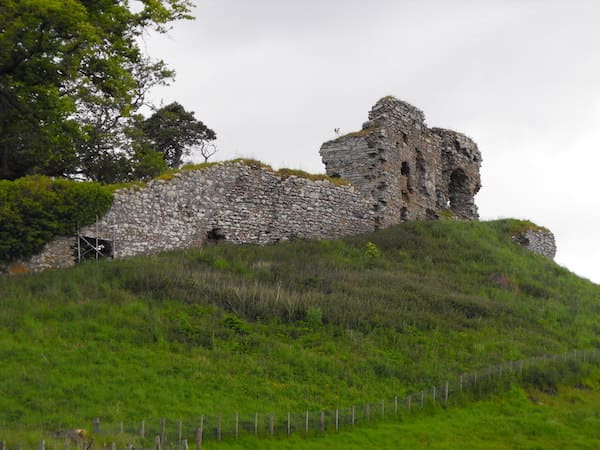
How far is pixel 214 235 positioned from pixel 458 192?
15.5 metres

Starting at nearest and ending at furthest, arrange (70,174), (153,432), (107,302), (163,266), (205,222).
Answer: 1. (153,432)
2. (107,302)
3. (163,266)
4. (205,222)
5. (70,174)

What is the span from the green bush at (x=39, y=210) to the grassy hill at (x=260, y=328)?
1.08 meters

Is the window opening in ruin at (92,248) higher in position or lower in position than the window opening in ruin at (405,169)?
lower

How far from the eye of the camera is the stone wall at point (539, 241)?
1144 inches

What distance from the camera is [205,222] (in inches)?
924

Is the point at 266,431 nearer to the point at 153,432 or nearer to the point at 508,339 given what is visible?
the point at 153,432

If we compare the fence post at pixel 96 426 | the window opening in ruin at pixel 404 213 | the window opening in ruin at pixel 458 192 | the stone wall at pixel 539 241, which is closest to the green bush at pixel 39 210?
the fence post at pixel 96 426

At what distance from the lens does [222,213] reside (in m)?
23.9

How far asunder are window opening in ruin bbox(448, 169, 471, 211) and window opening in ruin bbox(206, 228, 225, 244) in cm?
1509

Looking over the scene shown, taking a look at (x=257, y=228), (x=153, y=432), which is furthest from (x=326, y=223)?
(x=153, y=432)

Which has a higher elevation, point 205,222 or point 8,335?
point 205,222

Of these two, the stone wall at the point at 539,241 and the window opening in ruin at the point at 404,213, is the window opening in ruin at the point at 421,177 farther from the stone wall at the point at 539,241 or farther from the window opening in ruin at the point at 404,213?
the stone wall at the point at 539,241

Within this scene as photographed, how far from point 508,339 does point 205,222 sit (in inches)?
382

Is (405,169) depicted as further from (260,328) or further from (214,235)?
(260,328)
